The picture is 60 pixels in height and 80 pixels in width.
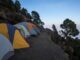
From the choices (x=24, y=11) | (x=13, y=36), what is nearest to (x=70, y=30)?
(x=24, y=11)

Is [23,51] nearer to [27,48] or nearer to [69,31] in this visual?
[27,48]

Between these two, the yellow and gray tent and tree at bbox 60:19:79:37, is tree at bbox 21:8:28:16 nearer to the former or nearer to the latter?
tree at bbox 60:19:79:37

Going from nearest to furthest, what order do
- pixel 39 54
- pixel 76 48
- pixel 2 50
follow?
pixel 2 50 < pixel 39 54 < pixel 76 48

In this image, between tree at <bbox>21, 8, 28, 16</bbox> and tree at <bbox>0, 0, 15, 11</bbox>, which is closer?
tree at <bbox>0, 0, 15, 11</bbox>

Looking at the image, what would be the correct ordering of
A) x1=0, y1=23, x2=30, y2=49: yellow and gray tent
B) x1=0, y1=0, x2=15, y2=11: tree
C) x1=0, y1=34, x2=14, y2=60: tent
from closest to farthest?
x1=0, y1=34, x2=14, y2=60: tent, x1=0, y1=23, x2=30, y2=49: yellow and gray tent, x1=0, y1=0, x2=15, y2=11: tree

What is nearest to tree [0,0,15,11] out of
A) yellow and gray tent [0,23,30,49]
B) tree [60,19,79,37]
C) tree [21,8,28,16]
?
tree [21,8,28,16]

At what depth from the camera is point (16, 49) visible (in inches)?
617

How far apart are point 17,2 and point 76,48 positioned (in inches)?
814

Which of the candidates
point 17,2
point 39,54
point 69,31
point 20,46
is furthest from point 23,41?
point 69,31

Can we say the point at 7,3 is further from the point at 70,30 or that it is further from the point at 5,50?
the point at 5,50

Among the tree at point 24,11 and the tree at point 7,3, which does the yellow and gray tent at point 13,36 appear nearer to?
the tree at point 7,3

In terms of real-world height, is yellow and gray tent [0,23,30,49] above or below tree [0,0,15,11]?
below

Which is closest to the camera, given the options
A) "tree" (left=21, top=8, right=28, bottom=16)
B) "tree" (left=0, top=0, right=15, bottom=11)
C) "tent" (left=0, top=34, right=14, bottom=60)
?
"tent" (left=0, top=34, right=14, bottom=60)

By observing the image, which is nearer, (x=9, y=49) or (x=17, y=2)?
(x=9, y=49)
